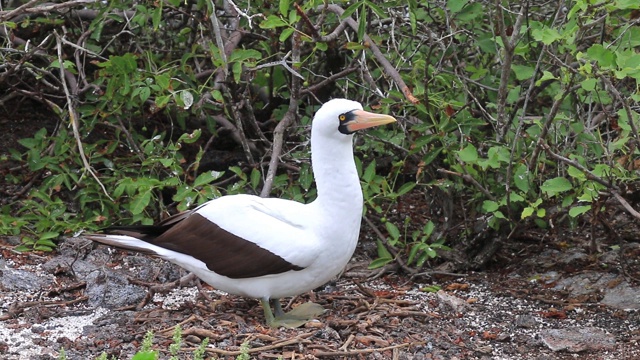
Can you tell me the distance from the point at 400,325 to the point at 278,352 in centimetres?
81

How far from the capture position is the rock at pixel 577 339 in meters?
4.98

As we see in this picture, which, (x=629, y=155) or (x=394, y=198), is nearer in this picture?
(x=629, y=155)

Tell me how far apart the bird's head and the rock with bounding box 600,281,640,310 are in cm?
186

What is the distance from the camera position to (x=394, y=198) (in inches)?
224

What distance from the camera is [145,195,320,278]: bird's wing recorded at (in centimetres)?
469

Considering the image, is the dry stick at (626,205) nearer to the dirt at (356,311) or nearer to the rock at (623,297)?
the dirt at (356,311)

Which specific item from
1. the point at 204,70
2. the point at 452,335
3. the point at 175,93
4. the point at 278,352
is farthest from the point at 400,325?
the point at 204,70

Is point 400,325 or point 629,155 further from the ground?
point 629,155

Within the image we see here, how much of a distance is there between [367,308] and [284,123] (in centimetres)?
145

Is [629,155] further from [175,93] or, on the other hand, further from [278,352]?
[175,93]

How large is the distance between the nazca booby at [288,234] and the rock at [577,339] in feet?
3.84

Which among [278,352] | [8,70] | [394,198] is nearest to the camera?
[278,352]

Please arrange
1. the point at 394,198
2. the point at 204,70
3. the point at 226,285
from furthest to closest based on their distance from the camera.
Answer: the point at 204,70 < the point at 394,198 < the point at 226,285

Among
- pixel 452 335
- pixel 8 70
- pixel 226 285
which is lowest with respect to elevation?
pixel 452 335
